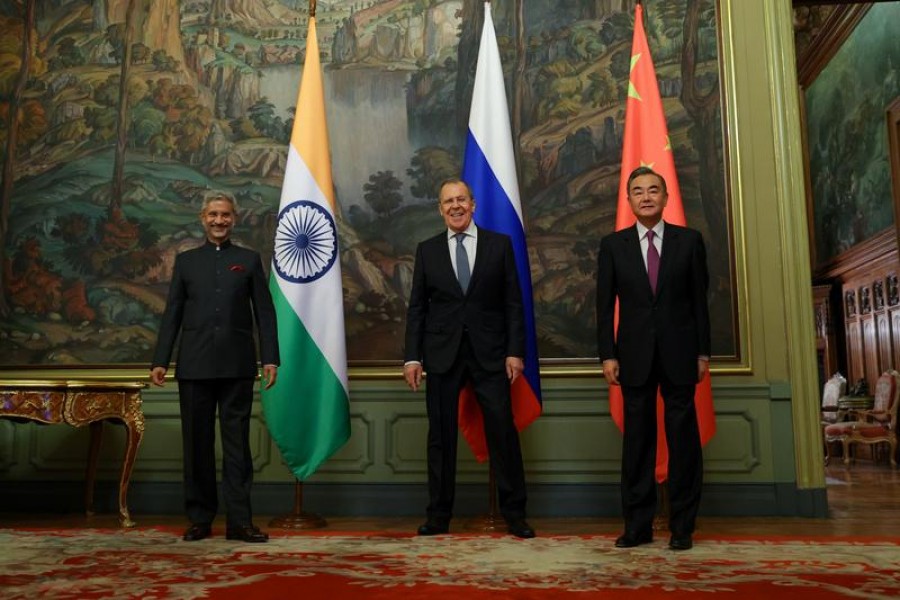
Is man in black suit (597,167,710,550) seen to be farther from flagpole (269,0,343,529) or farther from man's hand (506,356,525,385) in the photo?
flagpole (269,0,343,529)

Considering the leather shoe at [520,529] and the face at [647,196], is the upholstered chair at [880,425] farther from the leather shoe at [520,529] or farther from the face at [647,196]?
the face at [647,196]

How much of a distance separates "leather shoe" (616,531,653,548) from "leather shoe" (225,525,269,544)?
1.59 meters

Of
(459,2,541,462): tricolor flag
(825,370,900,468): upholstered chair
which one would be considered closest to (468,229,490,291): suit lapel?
(459,2,541,462): tricolor flag

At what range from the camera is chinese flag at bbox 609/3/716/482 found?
447cm

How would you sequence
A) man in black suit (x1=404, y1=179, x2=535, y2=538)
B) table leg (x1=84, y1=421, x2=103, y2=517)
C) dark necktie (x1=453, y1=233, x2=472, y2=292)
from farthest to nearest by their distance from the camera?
table leg (x1=84, y1=421, x2=103, y2=517), dark necktie (x1=453, y1=233, x2=472, y2=292), man in black suit (x1=404, y1=179, x2=535, y2=538)

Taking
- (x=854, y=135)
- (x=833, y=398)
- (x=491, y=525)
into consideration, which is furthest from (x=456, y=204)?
(x=854, y=135)

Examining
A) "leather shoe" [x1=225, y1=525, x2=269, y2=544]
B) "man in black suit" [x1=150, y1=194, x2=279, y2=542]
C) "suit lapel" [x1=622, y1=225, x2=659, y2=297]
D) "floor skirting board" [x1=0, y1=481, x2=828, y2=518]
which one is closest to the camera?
"suit lapel" [x1=622, y1=225, x2=659, y2=297]

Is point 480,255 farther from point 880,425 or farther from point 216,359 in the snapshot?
point 880,425

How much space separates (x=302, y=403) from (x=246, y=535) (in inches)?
36.7

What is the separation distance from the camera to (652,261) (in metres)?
3.68

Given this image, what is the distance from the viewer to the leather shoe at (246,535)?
12.3 feet

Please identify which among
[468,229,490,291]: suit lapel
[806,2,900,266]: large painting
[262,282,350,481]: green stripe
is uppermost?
[806,2,900,266]: large painting

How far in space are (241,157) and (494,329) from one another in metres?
2.45

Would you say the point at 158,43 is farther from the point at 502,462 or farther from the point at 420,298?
the point at 502,462
